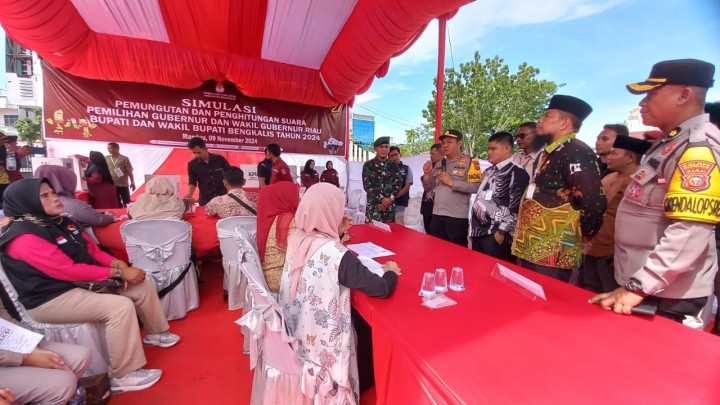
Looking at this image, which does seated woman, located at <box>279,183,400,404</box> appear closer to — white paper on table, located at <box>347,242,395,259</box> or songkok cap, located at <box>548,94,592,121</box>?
white paper on table, located at <box>347,242,395,259</box>

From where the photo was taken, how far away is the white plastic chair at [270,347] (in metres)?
1.04

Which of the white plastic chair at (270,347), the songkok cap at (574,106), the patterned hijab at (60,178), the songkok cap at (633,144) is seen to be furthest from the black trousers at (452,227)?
the patterned hijab at (60,178)

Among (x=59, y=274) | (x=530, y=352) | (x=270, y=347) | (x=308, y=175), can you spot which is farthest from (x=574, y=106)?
(x=308, y=175)

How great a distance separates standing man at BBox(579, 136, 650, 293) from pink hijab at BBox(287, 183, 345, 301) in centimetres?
165

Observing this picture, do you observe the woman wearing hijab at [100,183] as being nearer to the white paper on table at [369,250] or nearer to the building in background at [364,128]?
the white paper on table at [369,250]

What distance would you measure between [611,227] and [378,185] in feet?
7.21

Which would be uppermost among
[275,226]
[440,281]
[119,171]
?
[119,171]

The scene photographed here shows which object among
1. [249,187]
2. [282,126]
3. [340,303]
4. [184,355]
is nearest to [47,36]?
[249,187]

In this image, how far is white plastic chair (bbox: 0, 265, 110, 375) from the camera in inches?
54.4

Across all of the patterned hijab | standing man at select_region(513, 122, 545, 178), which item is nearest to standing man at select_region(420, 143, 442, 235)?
standing man at select_region(513, 122, 545, 178)

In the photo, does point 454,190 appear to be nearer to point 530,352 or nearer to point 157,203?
point 530,352

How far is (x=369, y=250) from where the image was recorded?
1.73 metres

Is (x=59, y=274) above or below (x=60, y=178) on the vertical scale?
below

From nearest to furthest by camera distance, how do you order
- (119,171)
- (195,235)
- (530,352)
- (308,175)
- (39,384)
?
(530,352), (39,384), (195,235), (119,171), (308,175)
